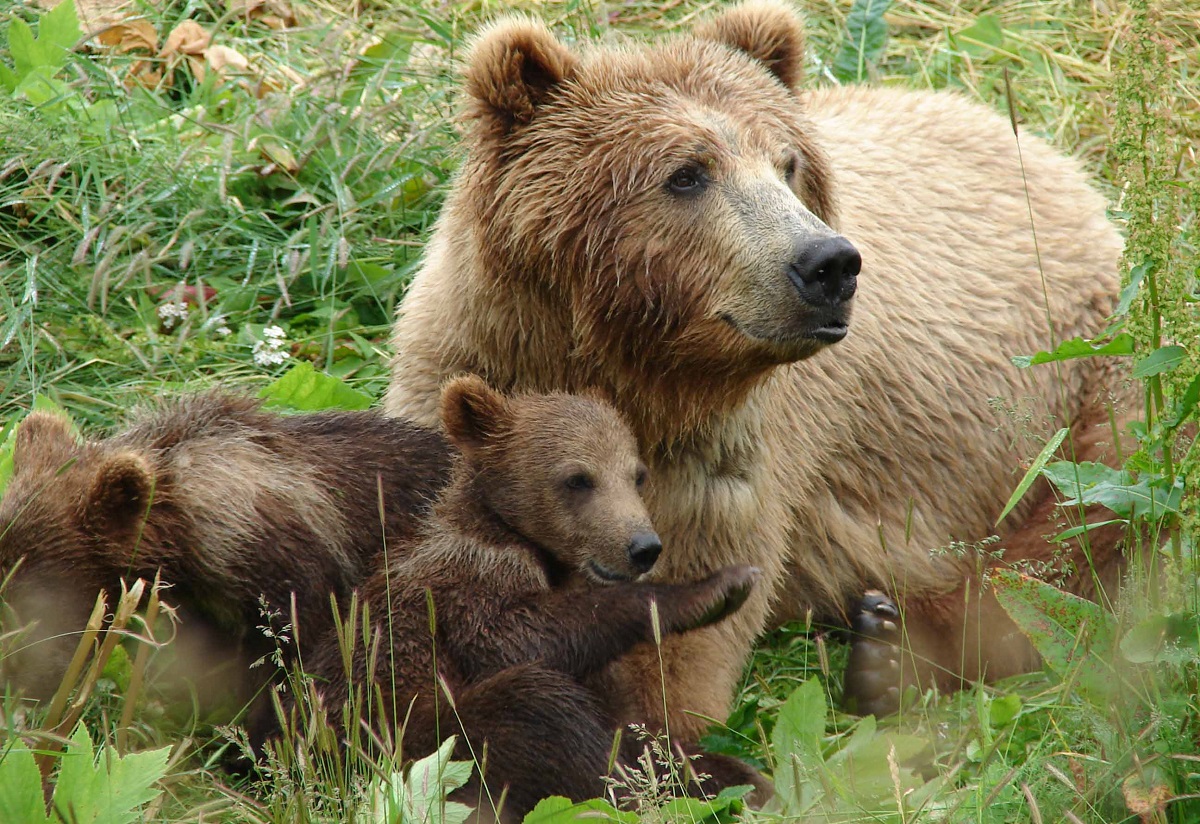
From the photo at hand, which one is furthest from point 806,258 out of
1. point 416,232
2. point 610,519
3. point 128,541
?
point 416,232

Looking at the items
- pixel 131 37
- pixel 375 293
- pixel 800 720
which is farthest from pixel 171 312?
pixel 800 720

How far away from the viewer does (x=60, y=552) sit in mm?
3646

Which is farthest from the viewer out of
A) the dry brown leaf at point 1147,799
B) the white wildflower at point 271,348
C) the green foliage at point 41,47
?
A: the green foliage at point 41,47

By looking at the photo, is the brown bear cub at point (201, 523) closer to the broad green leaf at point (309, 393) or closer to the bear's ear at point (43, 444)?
the bear's ear at point (43, 444)

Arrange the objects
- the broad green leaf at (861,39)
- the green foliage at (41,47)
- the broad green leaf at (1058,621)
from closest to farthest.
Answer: the broad green leaf at (1058,621) → the green foliage at (41,47) → the broad green leaf at (861,39)

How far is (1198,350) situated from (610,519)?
1526mm

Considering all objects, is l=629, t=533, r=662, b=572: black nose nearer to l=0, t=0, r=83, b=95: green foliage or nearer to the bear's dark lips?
the bear's dark lips

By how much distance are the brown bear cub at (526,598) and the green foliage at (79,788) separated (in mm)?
601

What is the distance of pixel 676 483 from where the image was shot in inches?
165

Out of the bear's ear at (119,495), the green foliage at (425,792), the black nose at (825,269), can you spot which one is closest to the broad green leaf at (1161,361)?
the black nose at (825,269)

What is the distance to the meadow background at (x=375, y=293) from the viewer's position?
3.00 m

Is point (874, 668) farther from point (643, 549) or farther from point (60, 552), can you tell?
point (60, 552)

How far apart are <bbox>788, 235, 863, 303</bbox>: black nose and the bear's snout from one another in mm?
752

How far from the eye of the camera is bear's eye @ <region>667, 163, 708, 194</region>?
12.6 ft
